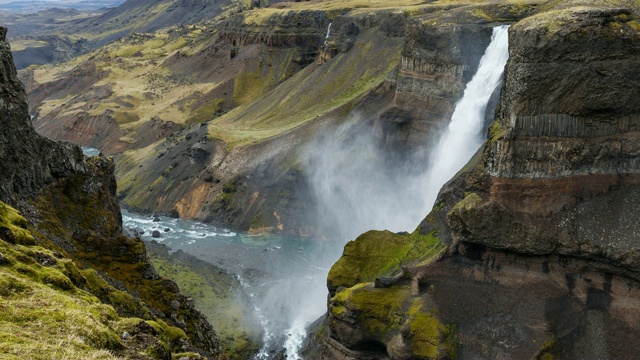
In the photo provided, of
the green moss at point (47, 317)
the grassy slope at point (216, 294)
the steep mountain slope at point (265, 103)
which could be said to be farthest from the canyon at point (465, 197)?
the green moss at point (47, 317)

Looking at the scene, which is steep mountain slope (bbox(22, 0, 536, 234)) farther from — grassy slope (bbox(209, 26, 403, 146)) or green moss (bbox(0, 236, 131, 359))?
green moss (bbox(0, 236, 131, 359))

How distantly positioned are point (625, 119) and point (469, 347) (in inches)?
670

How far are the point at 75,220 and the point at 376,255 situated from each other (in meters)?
23.4

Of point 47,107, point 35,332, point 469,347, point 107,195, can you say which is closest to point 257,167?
point 107,195

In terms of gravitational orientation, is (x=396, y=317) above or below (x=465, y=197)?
below

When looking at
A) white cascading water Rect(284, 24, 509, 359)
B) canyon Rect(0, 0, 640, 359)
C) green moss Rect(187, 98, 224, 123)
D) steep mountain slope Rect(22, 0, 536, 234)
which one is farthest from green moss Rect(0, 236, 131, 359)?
green moss Rect(187, 98, 224, 123)

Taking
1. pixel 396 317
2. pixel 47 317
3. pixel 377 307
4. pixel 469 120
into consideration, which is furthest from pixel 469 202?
pixel 47 317

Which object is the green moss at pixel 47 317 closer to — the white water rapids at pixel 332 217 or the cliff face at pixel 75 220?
the cliff face at pixel 75 220

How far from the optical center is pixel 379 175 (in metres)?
81.9

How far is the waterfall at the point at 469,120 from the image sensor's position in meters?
61.8

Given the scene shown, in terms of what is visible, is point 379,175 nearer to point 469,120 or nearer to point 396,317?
point 469,120

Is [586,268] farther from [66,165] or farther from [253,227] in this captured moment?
[253,227]

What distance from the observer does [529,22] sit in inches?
1554

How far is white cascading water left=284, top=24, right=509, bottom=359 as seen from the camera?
204 feet
